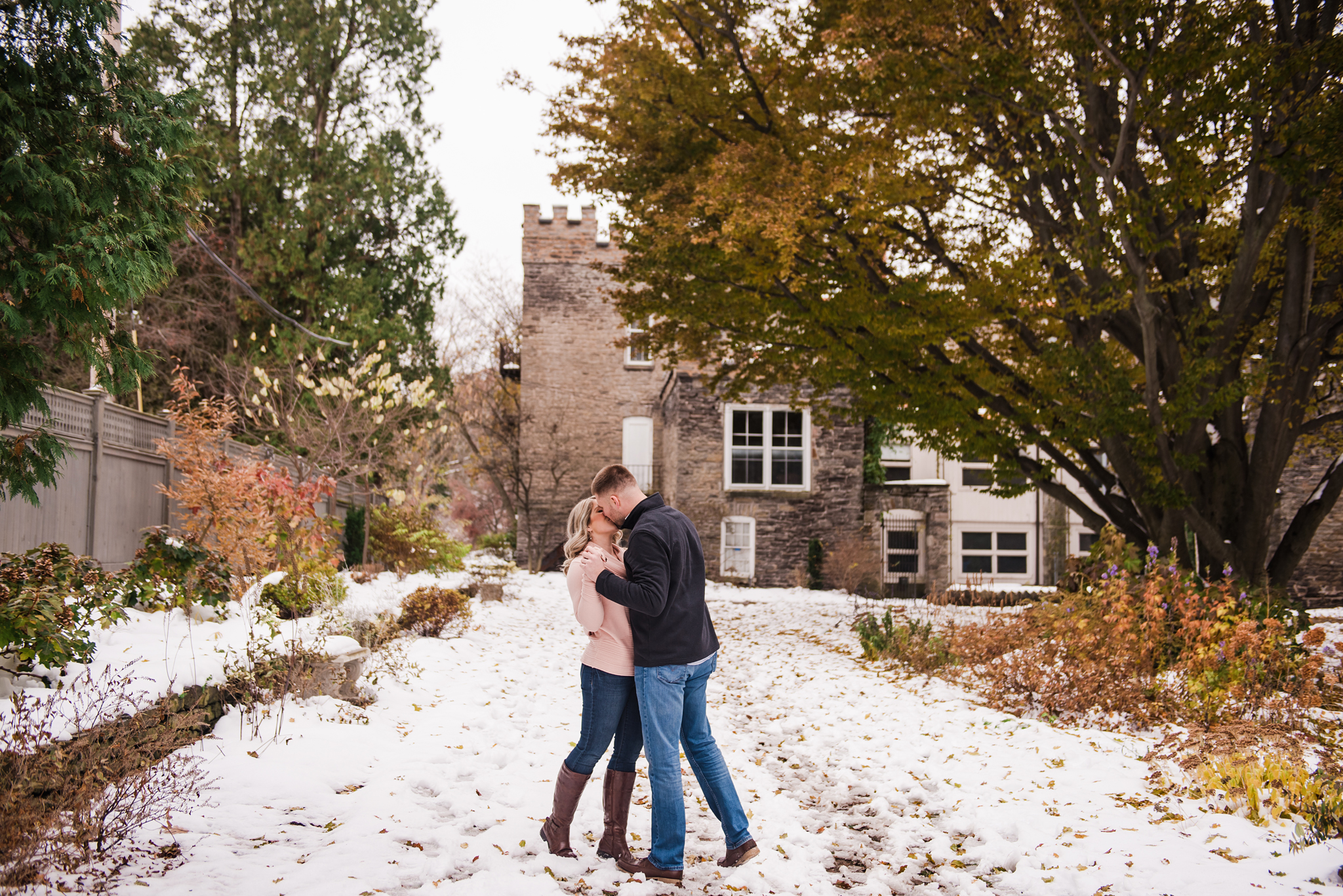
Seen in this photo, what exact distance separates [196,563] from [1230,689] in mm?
7400

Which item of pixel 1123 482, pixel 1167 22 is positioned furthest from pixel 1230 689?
pixel 1167 22

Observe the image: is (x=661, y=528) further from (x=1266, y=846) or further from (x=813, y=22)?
(x=813, y=22)

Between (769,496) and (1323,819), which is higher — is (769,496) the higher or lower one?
the higher one

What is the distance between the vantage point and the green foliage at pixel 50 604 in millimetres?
3643

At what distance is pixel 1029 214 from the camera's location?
34.4 feet

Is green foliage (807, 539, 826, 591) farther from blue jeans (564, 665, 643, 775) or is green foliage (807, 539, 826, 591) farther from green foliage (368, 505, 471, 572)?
blue jeans (564, 665, 643, 775)

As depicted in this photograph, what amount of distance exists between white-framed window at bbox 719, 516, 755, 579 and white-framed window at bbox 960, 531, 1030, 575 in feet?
21.3

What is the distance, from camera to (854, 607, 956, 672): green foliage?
893 cm

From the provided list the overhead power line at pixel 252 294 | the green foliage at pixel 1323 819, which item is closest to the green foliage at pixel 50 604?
the overhead power line at pixel 252 294

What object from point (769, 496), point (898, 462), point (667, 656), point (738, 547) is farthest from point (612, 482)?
point (898, 462)

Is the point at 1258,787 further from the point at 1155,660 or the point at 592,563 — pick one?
the point at 592,563

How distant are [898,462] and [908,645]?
1493cm

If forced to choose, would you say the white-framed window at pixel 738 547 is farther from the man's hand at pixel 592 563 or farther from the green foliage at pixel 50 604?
the man's hand at pixel 592 563

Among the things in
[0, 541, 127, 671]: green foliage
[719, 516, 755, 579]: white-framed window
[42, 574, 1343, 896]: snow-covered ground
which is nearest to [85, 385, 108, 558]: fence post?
[42, 574, 1343, 896]: snow-covered ground
